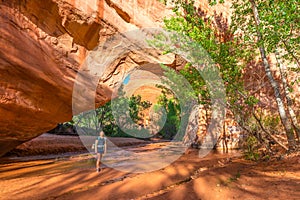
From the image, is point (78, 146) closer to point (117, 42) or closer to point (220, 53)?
point (117, 42)

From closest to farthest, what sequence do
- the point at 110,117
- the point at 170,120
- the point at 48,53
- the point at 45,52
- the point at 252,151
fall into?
the point at 45,52 < the point at 48,53 < the point at 252,151 < the point at 110,117 < the point at 170,120

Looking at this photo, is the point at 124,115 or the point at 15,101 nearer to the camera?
the point at 15,101

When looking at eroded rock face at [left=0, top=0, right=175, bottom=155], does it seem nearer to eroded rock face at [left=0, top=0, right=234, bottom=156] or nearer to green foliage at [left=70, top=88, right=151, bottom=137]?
eroded rock face at [left=0, top=0, right=234, bottom=156]

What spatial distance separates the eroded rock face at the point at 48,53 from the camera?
7.20 m

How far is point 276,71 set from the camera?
1383cm

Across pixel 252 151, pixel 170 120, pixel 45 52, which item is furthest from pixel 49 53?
pixel 170 120

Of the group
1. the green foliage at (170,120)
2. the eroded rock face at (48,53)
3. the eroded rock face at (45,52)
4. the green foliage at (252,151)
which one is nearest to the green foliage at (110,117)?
the green foliage at (170,120)

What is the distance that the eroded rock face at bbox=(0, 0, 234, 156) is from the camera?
283 inches

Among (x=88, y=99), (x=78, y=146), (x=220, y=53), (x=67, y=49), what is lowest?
(x=78, y=146)

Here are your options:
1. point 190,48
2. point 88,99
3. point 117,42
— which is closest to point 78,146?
point 88,99

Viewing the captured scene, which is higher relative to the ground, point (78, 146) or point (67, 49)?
point (67, 49)

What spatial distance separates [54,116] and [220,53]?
832 cm

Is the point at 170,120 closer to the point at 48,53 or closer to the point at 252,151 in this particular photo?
the point at 252,151

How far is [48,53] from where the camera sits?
353 inches
